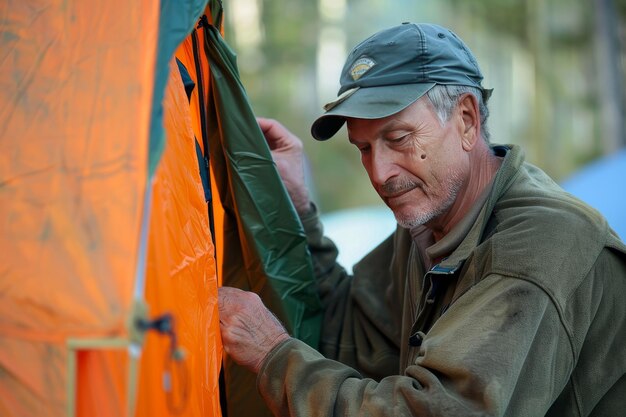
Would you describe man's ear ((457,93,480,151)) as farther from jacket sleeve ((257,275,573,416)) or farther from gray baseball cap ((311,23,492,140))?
jacket sleeve ((257,275,573,416))

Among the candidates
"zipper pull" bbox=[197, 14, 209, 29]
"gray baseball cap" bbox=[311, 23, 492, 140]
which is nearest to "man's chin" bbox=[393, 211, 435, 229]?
"gray baseball cap" bbox=[311, 23, 492, 140]

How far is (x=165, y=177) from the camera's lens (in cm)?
176

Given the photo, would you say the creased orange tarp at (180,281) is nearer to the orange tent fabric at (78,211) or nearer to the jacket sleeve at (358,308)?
the orange tent fabric at (78,211)

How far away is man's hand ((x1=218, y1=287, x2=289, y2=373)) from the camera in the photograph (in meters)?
2.18

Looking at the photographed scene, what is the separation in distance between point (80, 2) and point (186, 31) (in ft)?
0.75

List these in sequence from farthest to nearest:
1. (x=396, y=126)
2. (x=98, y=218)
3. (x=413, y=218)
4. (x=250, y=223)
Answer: (x=250, y=223)
(x=413, y=218)
(x=396, y=126)
(x=98, y=218)

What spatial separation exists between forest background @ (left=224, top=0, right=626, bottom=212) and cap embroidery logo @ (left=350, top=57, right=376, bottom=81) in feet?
57.8

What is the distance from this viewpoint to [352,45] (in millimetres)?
22688

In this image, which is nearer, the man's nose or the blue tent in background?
the man's nose

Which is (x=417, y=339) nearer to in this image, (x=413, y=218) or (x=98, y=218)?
(x=413, y=218)

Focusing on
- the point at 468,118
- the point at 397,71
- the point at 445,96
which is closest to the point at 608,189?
the point at 468,118

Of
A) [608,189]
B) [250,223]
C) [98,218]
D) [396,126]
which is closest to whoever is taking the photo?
[98,218]

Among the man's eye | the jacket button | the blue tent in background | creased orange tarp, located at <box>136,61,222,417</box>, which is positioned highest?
the man's eye

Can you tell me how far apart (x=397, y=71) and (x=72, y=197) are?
1190mm
